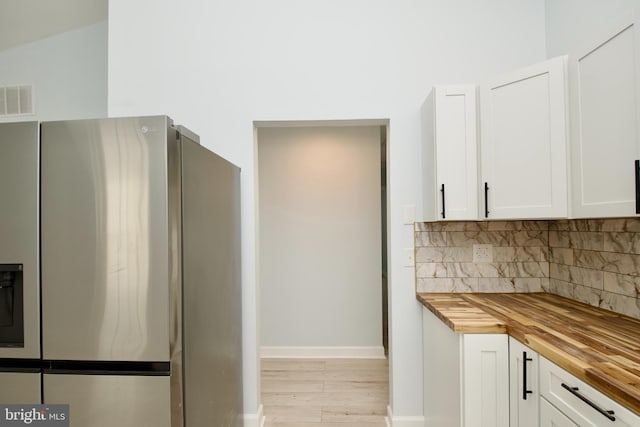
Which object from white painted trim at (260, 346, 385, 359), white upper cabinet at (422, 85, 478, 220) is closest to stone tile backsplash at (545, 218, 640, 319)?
white upper cabinet at (422, 85, 478, 220)

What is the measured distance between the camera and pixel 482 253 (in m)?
2.12

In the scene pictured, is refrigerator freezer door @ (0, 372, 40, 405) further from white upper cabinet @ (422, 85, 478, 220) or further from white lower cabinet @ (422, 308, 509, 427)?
white upper cabinet @ (422, 85, 478, 220)

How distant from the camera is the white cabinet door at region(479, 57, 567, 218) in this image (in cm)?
158

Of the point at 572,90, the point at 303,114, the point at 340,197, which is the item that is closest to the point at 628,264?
the point at 572,90

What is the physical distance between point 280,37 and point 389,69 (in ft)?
2.45

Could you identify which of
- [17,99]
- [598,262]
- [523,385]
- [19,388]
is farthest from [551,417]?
[17,99]

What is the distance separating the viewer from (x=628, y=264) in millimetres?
1543

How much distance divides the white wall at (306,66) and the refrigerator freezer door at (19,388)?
1.10m

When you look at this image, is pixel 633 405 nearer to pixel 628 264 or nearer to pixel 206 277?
pixel 628 264

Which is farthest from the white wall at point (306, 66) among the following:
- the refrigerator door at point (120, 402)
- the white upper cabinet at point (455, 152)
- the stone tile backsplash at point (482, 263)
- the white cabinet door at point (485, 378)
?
the refrigerator door at point (120, 402)

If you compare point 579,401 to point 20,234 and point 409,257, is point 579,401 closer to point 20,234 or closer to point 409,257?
point 409,257

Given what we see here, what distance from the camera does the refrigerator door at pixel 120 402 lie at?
1124 mm

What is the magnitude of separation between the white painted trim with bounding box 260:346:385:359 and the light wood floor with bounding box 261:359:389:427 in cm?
6

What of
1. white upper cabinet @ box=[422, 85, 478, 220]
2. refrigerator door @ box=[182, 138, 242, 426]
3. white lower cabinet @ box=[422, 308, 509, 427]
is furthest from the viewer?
white upper cabinet @ box=[422, 85, 478, 220]
